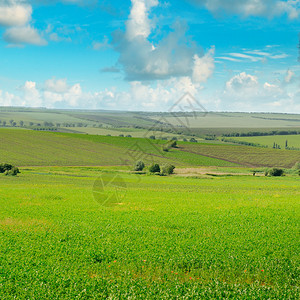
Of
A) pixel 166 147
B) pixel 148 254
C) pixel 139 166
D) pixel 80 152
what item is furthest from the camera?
pixel 166 147

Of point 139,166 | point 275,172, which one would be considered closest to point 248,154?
point 275,172

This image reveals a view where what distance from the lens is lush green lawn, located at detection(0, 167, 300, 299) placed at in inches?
482

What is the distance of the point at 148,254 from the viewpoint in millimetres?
15820

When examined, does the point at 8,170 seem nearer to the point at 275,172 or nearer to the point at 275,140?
the point at 275,172

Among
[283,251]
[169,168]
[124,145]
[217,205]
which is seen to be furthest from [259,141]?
[283,251]

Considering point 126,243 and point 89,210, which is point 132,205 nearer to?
point 89,210

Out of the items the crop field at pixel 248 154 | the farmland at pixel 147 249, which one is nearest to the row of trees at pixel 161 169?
the crop field at pixel 248 154

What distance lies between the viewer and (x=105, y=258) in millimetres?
15555

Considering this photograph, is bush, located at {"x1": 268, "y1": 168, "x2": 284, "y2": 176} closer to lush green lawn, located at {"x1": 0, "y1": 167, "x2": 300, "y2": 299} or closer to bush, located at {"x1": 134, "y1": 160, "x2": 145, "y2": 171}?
bush, located at {"x1": 134, "y1": 160, "x2": 145, "y2": 171}

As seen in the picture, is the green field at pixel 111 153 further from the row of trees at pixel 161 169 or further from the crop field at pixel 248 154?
the row of trees at pixel 161 169

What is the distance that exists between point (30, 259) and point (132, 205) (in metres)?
17.2

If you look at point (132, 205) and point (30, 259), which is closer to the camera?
point (30, 259)

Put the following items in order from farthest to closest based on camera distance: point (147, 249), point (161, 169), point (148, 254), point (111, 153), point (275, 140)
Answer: point (275, 140)
point (111, 153)
point (161, 169)
point (147, 249)
point (148, 254)

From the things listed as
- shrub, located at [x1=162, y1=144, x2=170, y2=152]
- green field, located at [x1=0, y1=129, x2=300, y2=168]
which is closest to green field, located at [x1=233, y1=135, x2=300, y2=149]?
green field, located at [x1=0, y1=129, x2=300, y2=168]
